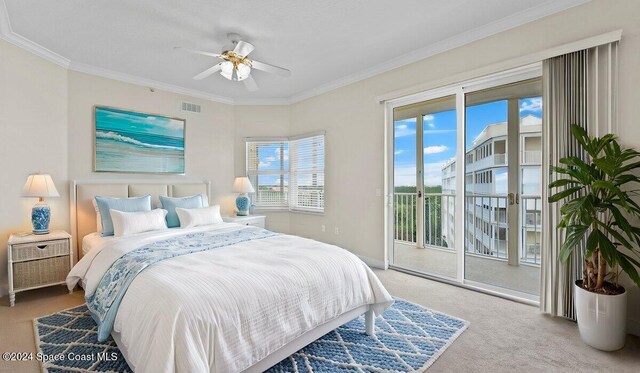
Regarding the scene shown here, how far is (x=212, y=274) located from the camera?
1.87 m

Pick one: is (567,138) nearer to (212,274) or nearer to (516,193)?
(516,193)

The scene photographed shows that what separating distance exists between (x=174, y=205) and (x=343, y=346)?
2992 millimetres

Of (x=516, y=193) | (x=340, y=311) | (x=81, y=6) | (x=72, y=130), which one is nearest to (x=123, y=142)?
(x=72, y=130)

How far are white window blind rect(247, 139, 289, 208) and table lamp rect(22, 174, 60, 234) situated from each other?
2898 mm

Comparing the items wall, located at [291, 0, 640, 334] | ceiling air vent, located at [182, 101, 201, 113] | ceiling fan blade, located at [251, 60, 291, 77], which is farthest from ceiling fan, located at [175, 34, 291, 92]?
ceiling air vent, located at [182, 101, 201, 113]

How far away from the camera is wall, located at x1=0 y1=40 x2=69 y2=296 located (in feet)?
10.1

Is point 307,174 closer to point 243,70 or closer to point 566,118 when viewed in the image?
point 243,70

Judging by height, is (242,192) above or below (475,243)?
above


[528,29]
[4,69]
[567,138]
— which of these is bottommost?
[567,138]

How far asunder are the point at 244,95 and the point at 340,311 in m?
4.28

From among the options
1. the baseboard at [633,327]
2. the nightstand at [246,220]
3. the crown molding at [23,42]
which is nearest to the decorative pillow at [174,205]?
the nightstand at [246,220]

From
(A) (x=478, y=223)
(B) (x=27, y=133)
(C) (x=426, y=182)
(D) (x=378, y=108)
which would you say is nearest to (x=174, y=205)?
(B) (x=27, y=133)

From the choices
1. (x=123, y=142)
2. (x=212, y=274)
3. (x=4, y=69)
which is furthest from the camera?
(x=123, y=142)

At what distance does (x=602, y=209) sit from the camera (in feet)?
7.30
